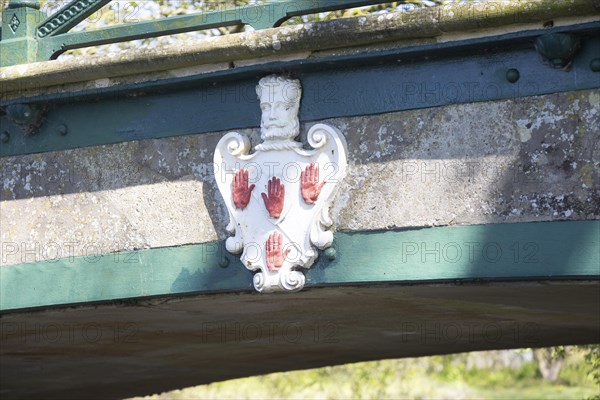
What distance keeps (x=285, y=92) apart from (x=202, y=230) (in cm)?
71

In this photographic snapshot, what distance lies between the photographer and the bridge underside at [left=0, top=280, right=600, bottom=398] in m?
5.66

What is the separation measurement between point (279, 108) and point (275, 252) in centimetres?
61

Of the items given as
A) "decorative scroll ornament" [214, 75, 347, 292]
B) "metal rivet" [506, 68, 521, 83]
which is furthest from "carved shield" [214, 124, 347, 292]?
"metal rivet" [506, 68, 521, 83]

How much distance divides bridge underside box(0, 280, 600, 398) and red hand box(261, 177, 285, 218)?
41cm

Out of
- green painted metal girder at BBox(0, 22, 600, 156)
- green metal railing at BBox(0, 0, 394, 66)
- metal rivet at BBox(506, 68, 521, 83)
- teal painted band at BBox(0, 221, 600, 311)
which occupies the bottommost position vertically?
teal painted band at BBox(0, 221, 600, 311)

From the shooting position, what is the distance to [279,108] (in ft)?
17.4

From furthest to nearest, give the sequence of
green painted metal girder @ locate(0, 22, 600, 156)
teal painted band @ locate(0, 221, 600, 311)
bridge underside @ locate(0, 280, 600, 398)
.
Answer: bridge underside @ locate(0, 280, 600, 398) → green painted metal girder @ locate(0, 22, 600, 156) → teal painted band @ locate(0, 221, 600, 311)

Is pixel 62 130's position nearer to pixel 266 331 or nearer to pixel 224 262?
pixel 224 262

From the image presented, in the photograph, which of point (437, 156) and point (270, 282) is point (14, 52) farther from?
point (437, 156)

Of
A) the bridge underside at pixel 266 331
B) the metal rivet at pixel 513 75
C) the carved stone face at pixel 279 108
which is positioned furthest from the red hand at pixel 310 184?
the metal rivet at pixel 513 75

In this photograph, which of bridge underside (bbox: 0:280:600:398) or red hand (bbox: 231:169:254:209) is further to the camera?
bridge underside (bbox: 0:280:600:398)

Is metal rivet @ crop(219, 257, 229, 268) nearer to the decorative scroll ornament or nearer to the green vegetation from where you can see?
the decorative scroll ornament

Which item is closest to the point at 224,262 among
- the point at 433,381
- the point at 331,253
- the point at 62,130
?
the point at 331,253

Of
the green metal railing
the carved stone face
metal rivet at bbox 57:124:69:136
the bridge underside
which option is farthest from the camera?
metal rivet at bbox 57:124:69:136
